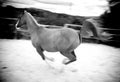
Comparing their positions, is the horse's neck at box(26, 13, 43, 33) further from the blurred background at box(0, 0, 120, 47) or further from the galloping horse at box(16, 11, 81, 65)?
the blurred background at box(0, 0, 120, 47)

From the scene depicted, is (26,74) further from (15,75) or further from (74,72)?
(74,72)

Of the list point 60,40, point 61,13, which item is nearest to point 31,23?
point 60,40

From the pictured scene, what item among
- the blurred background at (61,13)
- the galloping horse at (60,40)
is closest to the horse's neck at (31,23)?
the galloping horse at (60,40)

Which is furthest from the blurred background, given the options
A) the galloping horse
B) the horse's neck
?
the galloping horse

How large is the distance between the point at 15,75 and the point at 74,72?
110 cm

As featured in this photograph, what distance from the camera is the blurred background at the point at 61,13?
17.1 feet

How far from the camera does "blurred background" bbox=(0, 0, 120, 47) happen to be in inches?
206

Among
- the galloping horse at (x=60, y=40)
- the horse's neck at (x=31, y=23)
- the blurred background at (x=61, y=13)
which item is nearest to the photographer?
the galloping horse at (x=60, y=40)

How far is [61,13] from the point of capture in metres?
5.94

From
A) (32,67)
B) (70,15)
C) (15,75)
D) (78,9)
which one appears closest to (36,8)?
(70,15)

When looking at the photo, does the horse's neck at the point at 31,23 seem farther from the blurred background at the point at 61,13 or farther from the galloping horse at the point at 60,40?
the blurred background at the point at 61,13

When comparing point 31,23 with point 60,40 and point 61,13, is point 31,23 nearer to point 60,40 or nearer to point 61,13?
Result: point 60,40

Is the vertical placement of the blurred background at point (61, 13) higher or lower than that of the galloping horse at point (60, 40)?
higher

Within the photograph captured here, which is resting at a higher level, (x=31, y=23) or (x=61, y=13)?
(x=61, y=13)
